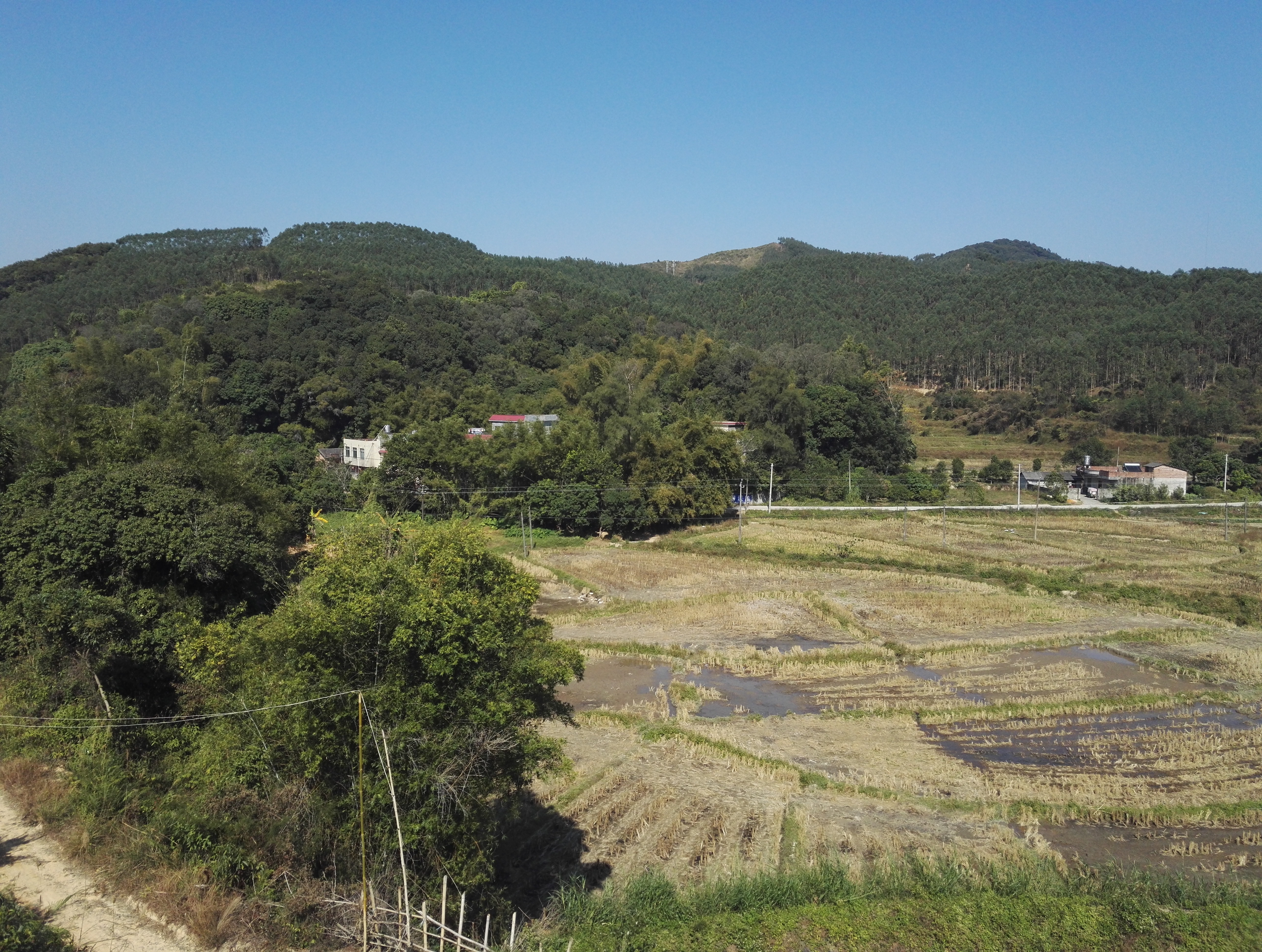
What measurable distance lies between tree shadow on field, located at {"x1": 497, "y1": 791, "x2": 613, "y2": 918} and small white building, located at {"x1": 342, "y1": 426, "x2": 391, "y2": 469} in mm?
35832

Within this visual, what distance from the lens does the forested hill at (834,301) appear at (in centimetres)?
7981

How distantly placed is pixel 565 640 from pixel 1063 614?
15852mm

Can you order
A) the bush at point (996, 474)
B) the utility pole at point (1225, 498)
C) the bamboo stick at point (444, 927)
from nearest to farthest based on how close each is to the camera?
the bamboo stick at point (444, 927) < the utility pole at point (1225, 498) < the bush at point (996, 474)

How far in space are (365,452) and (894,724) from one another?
39432 millimetres

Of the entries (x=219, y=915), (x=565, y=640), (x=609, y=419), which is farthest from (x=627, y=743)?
(x=609, y=419)

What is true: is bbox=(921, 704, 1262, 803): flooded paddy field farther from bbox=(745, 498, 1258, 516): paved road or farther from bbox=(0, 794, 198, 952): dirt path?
bbox=(745, 498, 1258, 516): paved road

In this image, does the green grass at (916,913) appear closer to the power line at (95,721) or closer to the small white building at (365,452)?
the power line at (95,721)

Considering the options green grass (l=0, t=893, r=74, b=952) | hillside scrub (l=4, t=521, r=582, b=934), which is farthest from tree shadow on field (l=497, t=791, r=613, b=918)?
green grass (l=0, t=893, r=74, b=952)

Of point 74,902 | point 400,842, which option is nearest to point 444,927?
point 400,842

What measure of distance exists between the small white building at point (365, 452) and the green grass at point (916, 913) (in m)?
39.7

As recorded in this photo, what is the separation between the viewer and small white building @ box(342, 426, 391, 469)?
49.8 metres

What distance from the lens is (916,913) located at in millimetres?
10641

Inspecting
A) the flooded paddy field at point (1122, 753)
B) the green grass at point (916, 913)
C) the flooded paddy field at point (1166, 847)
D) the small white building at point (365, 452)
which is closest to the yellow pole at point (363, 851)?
the green grass at point (916, 913)

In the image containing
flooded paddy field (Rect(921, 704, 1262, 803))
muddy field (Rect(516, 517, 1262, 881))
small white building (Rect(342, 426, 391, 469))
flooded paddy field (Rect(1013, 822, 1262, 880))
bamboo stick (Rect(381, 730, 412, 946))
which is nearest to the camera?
bamboo stick (Rect(381, 730, 412, 946))
